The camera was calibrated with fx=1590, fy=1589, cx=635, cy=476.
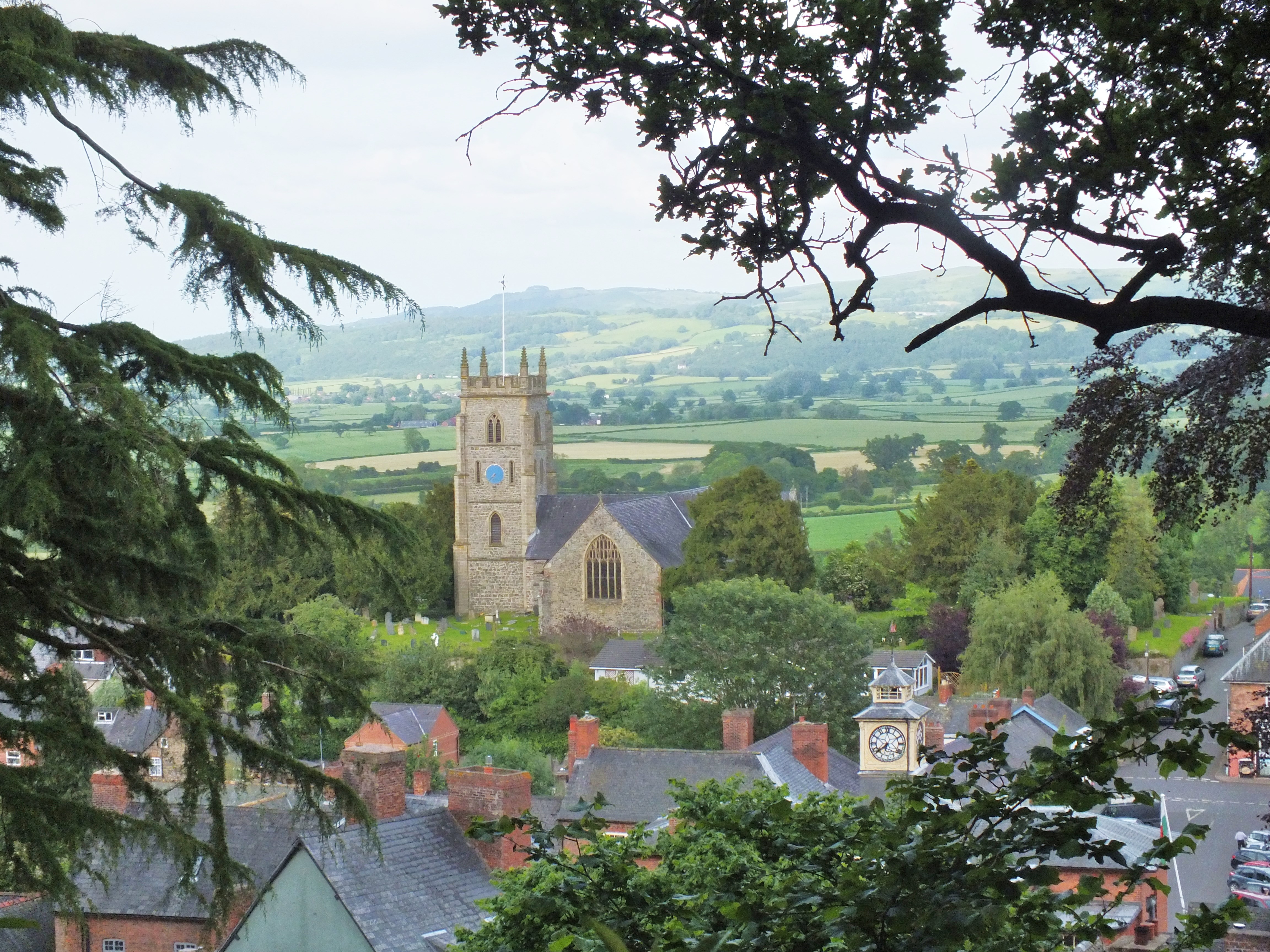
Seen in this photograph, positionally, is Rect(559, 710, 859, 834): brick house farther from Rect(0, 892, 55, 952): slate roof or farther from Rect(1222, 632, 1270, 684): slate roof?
Rect(1222, 632, 1270, 684): slate roof

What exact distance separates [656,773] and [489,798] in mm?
7491

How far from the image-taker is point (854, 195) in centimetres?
586

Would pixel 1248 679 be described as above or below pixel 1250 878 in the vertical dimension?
above

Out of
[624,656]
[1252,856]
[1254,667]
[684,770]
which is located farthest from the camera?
[624,656]

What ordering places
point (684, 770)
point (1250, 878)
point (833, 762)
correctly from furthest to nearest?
point (833, 762)
point (684, 770)
point (1250, 878)

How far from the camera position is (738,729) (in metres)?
34.2

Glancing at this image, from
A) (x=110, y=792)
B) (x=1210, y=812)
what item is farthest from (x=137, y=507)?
(x=1210, y=812)

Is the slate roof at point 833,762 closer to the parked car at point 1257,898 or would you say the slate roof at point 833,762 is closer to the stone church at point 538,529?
the parked car at point 1257,898

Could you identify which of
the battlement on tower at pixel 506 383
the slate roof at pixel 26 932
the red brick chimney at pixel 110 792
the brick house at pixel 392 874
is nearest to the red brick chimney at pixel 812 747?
the brick house at pixel 392 874

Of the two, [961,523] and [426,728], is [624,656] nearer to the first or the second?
[426,728]

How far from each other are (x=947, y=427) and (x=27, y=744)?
150075 millimetres

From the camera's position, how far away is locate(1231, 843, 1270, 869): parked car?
29.6 meters

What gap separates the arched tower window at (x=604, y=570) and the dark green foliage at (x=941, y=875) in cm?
6212

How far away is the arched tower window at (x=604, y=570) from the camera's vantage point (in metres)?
69.6
